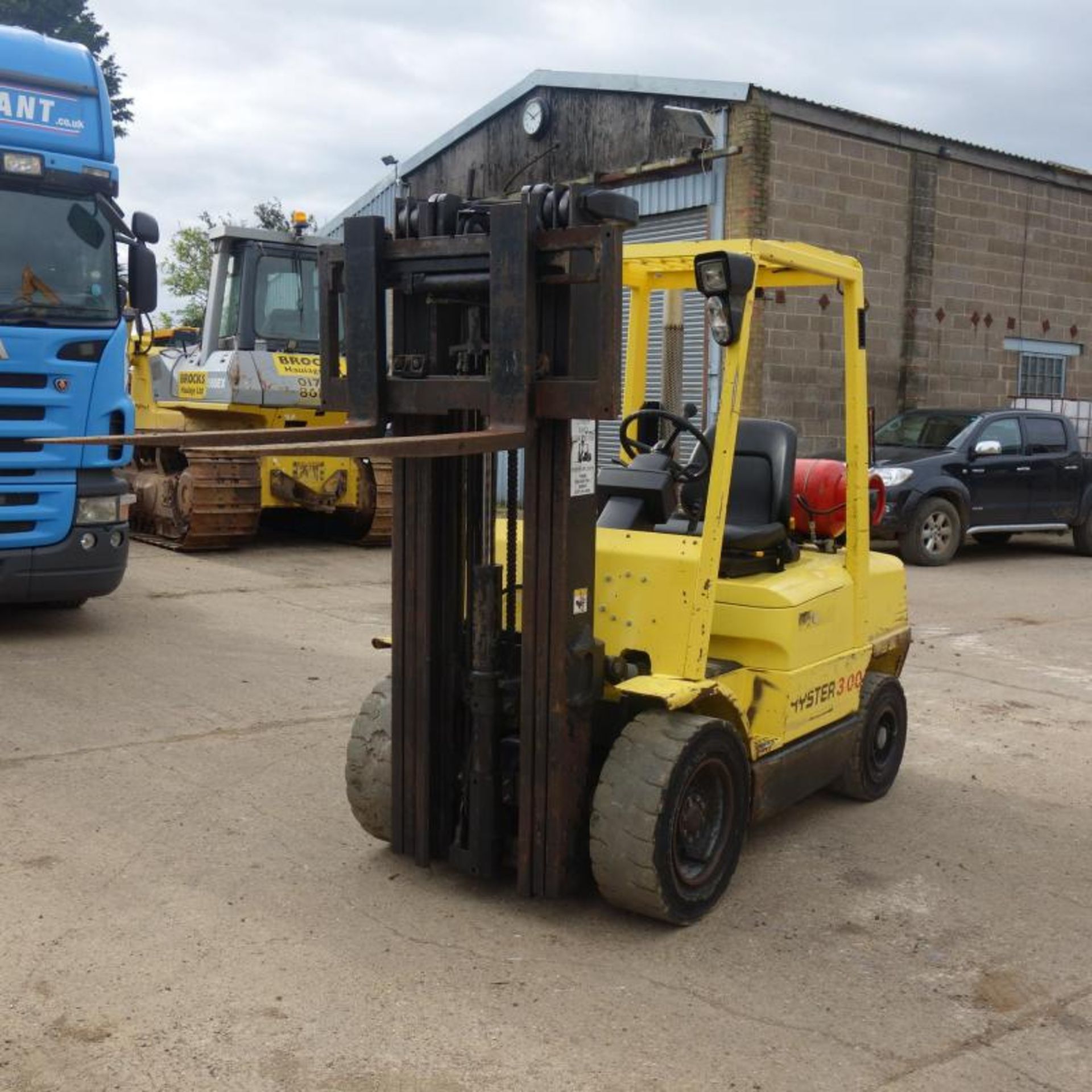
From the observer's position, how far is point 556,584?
4.29 metres

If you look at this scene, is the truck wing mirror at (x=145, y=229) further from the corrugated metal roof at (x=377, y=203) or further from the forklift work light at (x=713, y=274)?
the corrugated metal roof at (x=377, y=203)

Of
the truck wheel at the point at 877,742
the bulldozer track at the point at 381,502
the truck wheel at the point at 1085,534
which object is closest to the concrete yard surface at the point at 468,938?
the truck wheel at the point at 877,742

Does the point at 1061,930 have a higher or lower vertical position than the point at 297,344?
lower

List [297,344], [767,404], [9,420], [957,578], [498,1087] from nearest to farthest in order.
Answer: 1. [498,1087]
2. [9,420]
3. [957,578]
4. [297,344]
5. [767,404]

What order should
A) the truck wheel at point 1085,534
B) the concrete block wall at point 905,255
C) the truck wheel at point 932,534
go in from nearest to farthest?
the truck wheel at point 932,534
the truck wheel at point 1085,534
the concrete block wall at point 905,255

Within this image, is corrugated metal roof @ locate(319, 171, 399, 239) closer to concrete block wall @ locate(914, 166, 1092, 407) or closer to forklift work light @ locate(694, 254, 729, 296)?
concrete block wall @ locate(914, 166, 1092, 407)

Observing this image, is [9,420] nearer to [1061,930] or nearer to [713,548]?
[713,548]

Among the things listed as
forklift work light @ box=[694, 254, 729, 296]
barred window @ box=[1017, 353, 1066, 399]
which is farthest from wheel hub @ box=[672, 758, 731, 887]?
barred window @ box=[1017, 353, 1066, 399]

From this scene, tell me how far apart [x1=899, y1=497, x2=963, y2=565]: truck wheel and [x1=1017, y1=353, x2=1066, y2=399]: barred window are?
22.7ft

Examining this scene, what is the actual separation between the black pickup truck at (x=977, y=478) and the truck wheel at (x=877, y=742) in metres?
8.39

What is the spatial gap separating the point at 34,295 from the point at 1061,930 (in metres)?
7.25

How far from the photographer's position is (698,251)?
16.6ft

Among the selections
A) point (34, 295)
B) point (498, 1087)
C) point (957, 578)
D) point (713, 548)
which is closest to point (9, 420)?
point (34, 295)

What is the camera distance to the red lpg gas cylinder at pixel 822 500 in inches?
232
